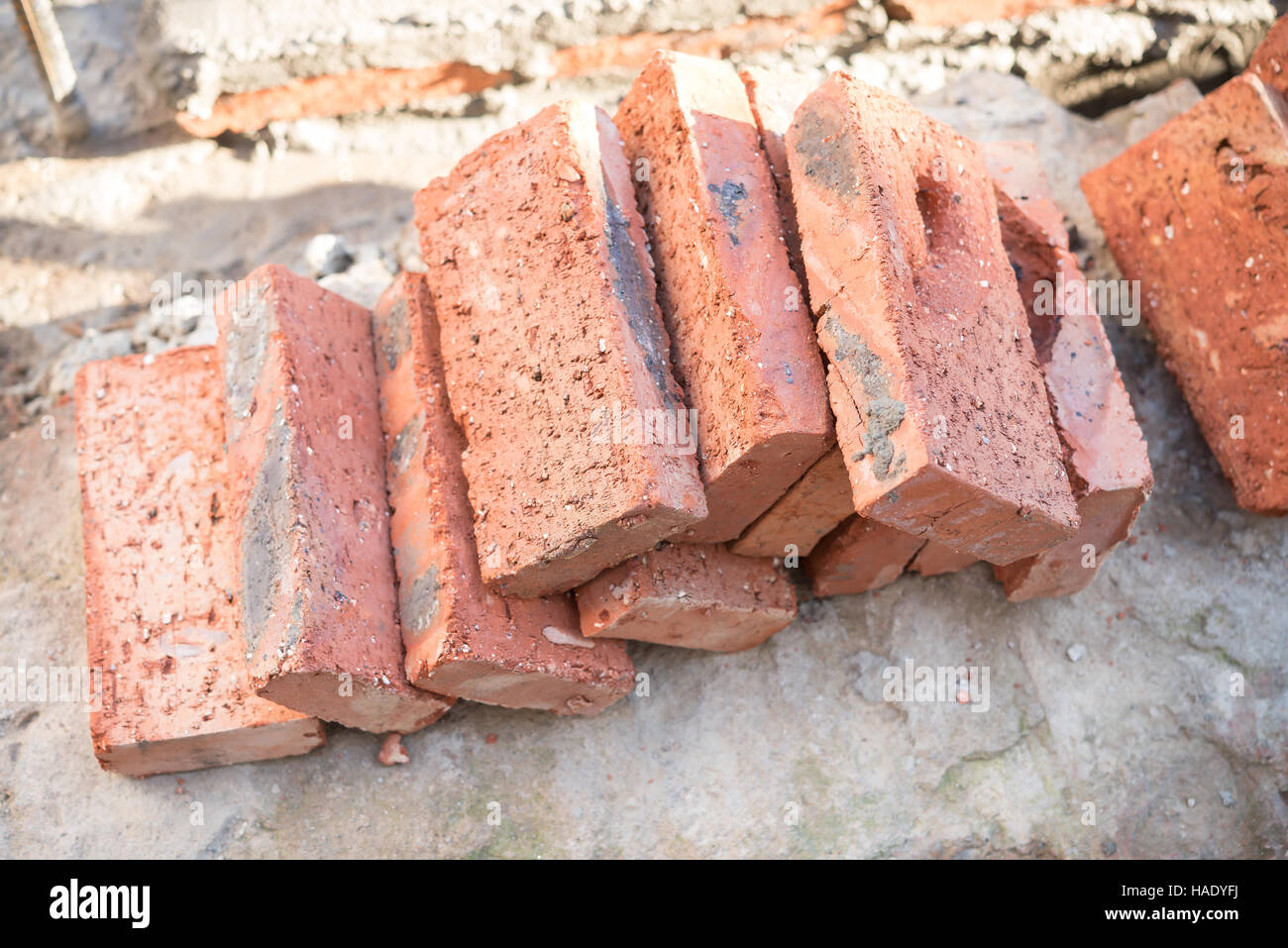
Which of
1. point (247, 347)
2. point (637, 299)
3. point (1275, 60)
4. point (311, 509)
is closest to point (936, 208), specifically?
point (637, 299)

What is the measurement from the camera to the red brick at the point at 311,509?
3.18m

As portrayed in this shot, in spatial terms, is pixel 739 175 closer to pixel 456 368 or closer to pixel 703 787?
pixel 456 368

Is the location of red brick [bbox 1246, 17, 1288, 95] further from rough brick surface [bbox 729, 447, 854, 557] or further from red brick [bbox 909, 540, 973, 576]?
rough brick surface [bbox 729, 447, 854, 557]

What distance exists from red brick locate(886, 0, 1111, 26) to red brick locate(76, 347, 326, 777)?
3428 mm

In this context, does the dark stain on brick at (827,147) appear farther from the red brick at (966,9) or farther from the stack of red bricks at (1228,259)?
the red brick at (966,9)

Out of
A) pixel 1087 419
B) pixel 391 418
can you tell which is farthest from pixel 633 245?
pixel 1087 419

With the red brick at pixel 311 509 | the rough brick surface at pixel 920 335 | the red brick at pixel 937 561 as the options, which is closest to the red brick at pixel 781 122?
the rough brick surface at pixel 920 335

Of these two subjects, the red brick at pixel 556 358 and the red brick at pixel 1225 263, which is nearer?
the red brick at pixel 556 358

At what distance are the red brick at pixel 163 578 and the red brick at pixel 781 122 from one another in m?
1.97

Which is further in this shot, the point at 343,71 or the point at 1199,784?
the point at 343,71

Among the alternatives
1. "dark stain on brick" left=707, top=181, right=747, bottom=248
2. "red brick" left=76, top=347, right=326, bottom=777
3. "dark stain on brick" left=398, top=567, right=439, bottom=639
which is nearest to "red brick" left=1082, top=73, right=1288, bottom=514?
"dark stain on brick" left=707, top=181, right=747, bottom=248

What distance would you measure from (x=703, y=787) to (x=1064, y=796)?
1.25 metres

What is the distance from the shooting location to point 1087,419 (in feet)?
A: 11.7

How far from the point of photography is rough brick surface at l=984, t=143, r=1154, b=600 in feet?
11.6
